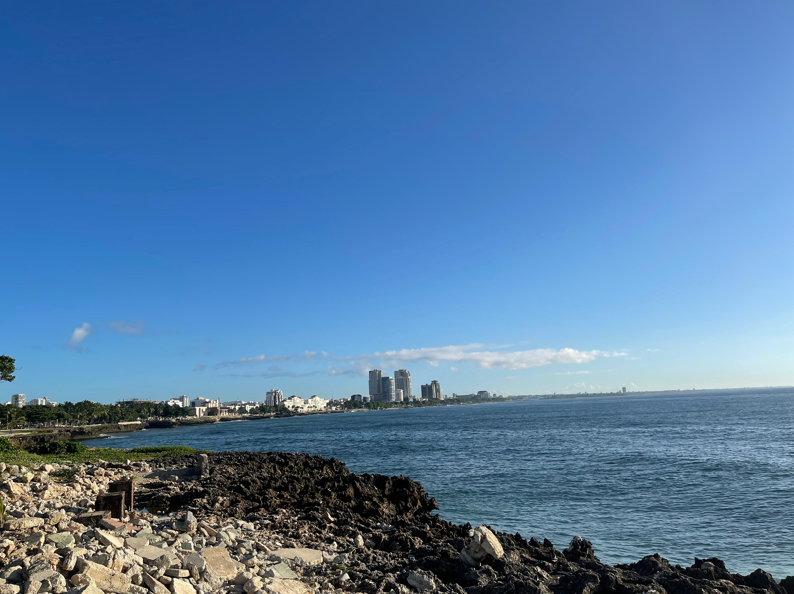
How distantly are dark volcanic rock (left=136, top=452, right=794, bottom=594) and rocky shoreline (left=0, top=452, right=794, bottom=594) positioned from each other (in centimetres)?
4

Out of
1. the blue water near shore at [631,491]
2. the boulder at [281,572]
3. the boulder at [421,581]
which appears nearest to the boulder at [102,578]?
the boulder at [281,572]

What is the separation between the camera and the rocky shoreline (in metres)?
7.42

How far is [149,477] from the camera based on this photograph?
2548 centimetres

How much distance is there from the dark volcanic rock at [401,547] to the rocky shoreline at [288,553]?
1.5 inches

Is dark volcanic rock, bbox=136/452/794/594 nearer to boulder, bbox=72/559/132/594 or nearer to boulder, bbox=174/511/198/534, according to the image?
boulder, bbox=174/511/198/534

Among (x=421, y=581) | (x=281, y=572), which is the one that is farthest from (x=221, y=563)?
(x=421, y=581)

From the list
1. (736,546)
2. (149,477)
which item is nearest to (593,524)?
(736,546)

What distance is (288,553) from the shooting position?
37.8 feet

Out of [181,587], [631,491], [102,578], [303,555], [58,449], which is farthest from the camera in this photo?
[58,449]

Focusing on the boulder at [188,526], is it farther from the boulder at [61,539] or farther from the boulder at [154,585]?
the boulder at [154,585]

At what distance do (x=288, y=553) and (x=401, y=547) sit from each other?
2.85 m

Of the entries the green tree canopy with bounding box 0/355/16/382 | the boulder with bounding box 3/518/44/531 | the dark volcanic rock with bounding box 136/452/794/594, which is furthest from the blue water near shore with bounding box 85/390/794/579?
the green tree canopy with bounding box 0/355/16/382

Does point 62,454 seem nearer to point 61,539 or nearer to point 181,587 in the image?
point 61,539

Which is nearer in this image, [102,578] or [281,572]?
[102,578]
